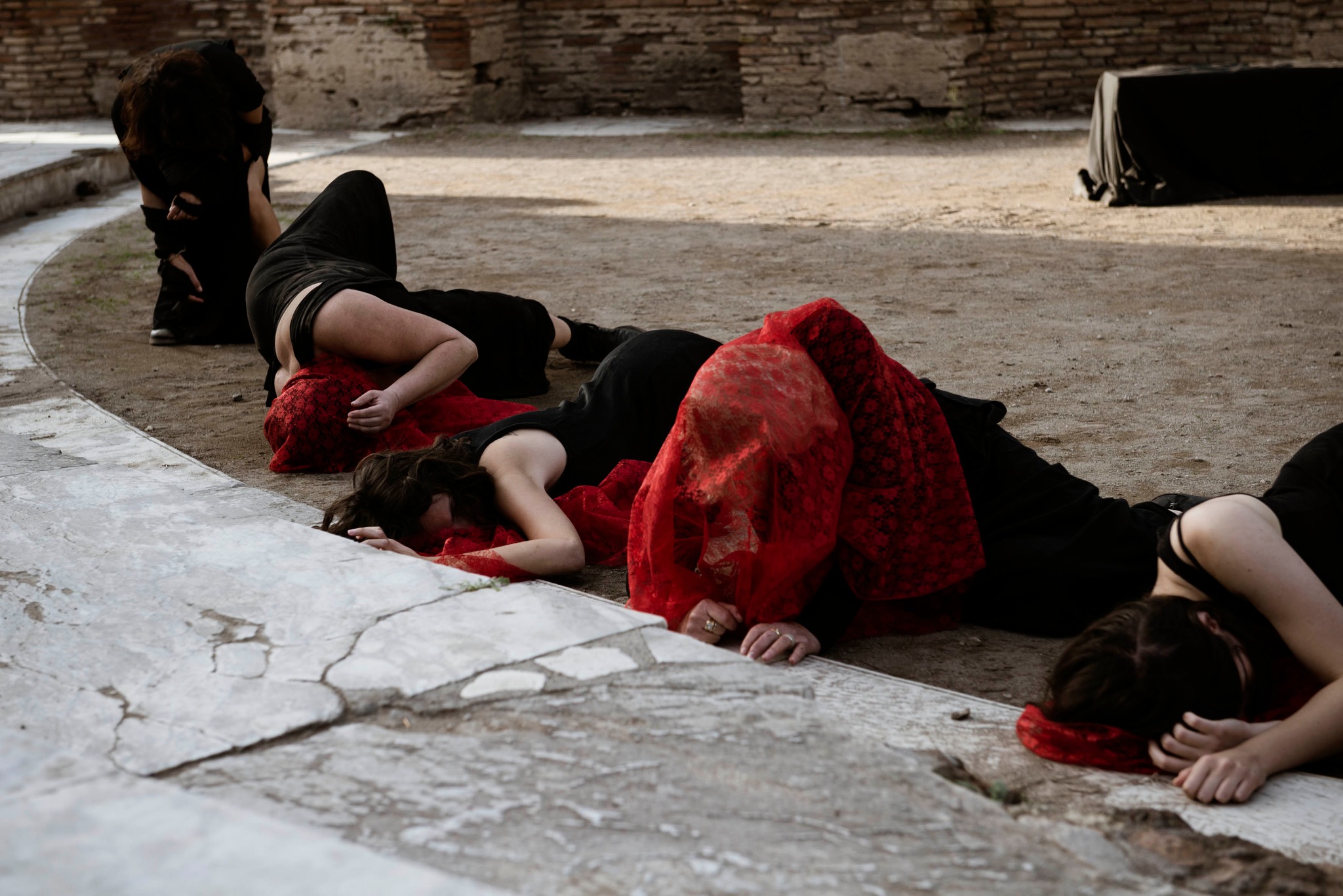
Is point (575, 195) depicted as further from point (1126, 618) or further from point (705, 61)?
point (1126, 618)

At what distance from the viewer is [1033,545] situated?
2621 millimetres

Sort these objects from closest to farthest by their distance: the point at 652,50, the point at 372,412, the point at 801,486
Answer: the point at 801,486 → the point at 372,412 → the point at 652,50

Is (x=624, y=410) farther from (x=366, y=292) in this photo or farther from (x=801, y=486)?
(x=366, y=292)

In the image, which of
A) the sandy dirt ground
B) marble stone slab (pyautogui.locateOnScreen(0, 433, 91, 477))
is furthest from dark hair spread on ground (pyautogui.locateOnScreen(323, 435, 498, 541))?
marble stone slab (pyautogui.locateOnScreen(0, 433, 91, 477))

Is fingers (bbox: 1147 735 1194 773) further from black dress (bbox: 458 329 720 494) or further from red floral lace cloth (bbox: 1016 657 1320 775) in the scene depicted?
black dress (bbox: 458 329 720 494)

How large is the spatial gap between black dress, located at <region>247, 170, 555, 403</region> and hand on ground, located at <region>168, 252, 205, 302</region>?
0.94 meters

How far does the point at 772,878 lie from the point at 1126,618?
2.78 ft

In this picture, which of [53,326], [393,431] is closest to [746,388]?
[393,431]

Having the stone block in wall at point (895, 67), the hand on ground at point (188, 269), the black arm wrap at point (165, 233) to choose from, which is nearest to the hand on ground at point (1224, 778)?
the hand on ground at point (188, 269)

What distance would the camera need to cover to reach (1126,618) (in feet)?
6.66

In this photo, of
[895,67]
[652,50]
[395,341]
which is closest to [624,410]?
[395,341]

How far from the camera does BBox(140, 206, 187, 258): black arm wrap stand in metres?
5.43

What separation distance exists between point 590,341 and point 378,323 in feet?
3.46

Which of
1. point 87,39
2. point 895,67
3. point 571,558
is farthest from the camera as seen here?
point 87,39
